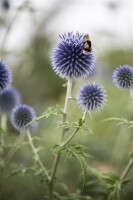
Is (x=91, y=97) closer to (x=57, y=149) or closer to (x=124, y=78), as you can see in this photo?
(x=124, y=78)

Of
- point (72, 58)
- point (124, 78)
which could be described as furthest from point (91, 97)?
point (124, 78)

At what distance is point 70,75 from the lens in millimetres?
3123

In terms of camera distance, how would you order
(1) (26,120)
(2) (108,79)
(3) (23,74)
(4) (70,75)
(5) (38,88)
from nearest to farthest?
(4) (70,75) < (1) (26,120) < (2) (108,79) < (3) (23,74) < (5) (38,88)

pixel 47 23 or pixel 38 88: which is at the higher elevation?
pixel 47 23

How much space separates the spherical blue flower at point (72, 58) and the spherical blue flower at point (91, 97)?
0.13m

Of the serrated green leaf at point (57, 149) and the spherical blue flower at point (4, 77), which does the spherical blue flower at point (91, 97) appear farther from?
the spherical blue flower at point (4, 77)

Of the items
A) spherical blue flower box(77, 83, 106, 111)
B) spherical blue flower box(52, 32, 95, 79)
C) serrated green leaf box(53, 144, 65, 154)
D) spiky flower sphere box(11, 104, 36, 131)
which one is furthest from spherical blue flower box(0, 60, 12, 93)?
serrated green leaf box(53, 144, 65, 154)

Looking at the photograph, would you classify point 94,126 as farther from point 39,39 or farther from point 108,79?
point 39,39

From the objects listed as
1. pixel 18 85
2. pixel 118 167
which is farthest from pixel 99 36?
pixel 18 85

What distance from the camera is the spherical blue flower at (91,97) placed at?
10.1ft

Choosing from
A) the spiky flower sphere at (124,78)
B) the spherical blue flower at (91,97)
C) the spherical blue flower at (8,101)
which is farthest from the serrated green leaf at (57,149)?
the spherical blue flower at (8,101)

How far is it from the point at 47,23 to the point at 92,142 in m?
6.27

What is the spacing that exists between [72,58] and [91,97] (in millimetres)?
375

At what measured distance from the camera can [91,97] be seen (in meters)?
3.12
